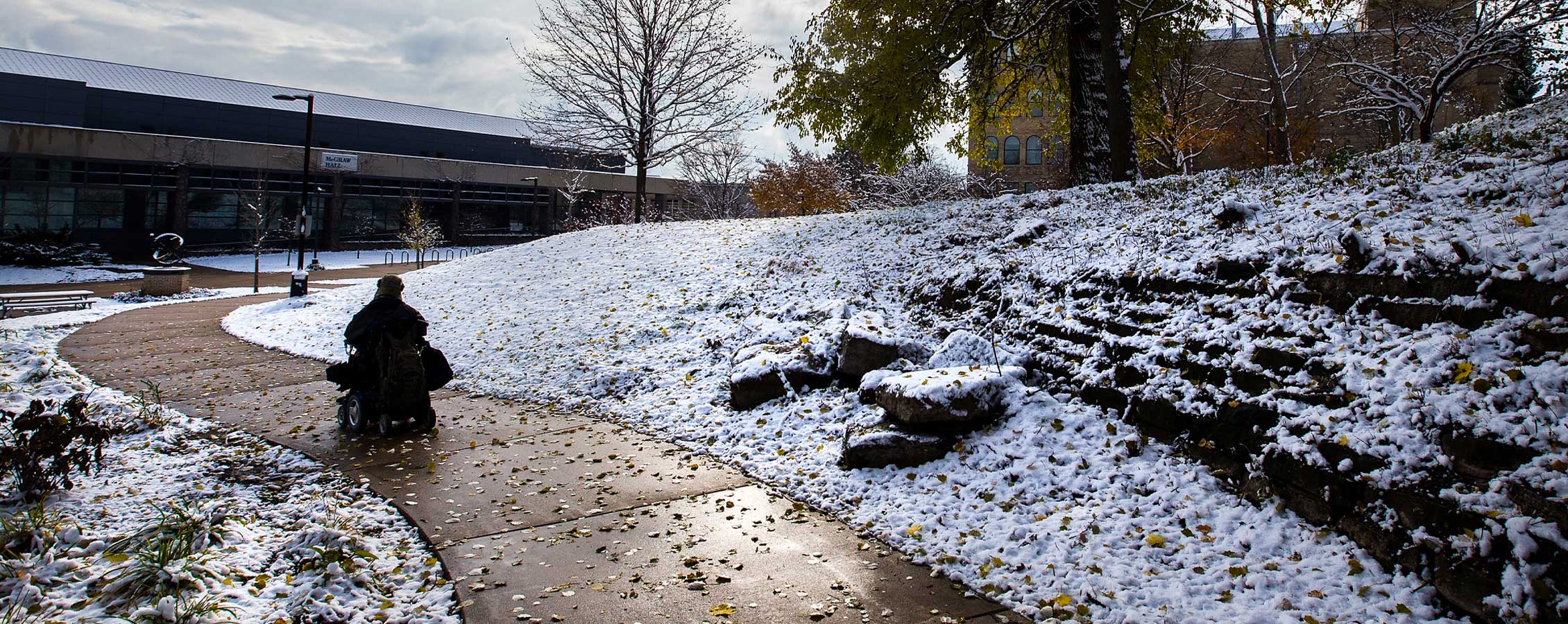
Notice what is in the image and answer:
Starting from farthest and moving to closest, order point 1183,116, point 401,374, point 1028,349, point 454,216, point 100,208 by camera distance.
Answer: point 454,216 < point 100,208 < point 1183,116 < point 401,374 < point 1028,349

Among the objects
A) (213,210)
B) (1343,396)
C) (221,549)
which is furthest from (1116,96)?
(213,210)

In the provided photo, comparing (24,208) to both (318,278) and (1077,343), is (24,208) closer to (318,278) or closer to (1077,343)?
(318,278)

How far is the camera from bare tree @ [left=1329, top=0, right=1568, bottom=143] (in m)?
12.4

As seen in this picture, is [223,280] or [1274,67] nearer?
[1274,67]

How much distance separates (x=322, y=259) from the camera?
1582 inches

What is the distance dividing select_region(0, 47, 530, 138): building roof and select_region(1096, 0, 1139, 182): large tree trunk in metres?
28.5

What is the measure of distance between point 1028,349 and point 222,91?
5317 centimetres

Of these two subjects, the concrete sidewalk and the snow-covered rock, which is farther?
the concrete sidewalk

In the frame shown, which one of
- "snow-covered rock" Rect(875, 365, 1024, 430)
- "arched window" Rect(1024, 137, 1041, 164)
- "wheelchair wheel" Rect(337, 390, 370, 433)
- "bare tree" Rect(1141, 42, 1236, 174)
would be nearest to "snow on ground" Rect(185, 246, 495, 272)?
"bare tree" Rect(1141, 42, 1236, 174)

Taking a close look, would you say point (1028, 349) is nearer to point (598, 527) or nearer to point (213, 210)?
point (598, 527)

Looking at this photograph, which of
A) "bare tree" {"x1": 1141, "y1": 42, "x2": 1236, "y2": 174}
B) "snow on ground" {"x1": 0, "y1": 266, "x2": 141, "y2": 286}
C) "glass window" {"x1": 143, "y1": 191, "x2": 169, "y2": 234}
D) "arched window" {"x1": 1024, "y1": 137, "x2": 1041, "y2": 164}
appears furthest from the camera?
"arched window" {"x1": 1024, "y1": 137, "x2": 1041, "y2": 164}

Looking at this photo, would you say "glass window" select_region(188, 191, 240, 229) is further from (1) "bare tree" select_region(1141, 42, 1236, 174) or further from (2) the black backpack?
(1) "bare tree" select_region(1141, 42, 1236, 174)

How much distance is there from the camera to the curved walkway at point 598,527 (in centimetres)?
411

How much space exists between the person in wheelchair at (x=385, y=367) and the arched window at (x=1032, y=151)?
47107 millimetres
